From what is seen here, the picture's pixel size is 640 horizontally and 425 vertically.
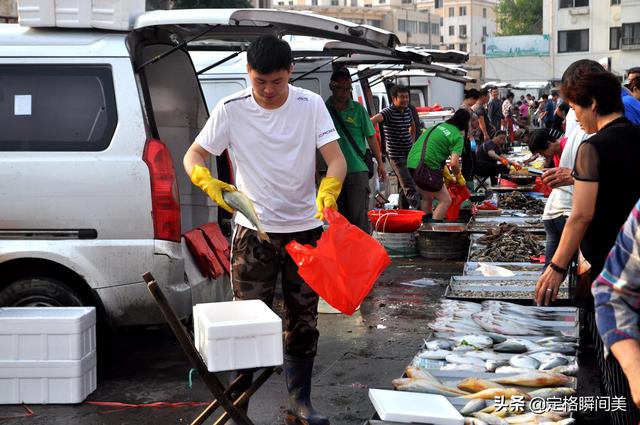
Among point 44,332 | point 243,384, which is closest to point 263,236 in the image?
point 243,384

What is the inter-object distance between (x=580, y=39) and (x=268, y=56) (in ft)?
247

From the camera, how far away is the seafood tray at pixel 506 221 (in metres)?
11.6

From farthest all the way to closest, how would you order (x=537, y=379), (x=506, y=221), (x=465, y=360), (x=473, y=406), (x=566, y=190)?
(x=506, y=221) < (x=566, y=190) < (x=465, y=360) < (x=537, y=379) < (x=473, y=406)

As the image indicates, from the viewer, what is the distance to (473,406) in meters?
4.71

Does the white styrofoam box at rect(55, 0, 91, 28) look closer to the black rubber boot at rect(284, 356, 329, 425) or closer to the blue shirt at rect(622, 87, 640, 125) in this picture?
the black rubber boot at rect(284, 356, 329, 425)

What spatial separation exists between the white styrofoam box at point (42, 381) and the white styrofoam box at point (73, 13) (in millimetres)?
2265

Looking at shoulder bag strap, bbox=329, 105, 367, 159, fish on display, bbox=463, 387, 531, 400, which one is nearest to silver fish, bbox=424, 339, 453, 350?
fish on display, bbox=463, 387, 531, 400

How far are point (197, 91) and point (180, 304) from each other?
189 cm

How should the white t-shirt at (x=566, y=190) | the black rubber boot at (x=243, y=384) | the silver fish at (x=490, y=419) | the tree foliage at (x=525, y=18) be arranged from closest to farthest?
the black rubber boot at (x=243, y=384), the silver fish at (x=490, y=419), the white t-shirt at (x=566, y=190), the tree foliage at (x=525, y=18)

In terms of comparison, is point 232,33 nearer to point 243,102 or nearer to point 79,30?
point 79,30

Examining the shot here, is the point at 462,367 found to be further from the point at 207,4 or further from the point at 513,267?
the point at 207,4

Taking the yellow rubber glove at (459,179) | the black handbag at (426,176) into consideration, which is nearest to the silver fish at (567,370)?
the black handbag at (426,176)

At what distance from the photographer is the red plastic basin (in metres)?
11.2

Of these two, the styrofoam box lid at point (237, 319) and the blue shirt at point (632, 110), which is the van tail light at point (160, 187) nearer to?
the styrofoam box lid at point (237, 319)
